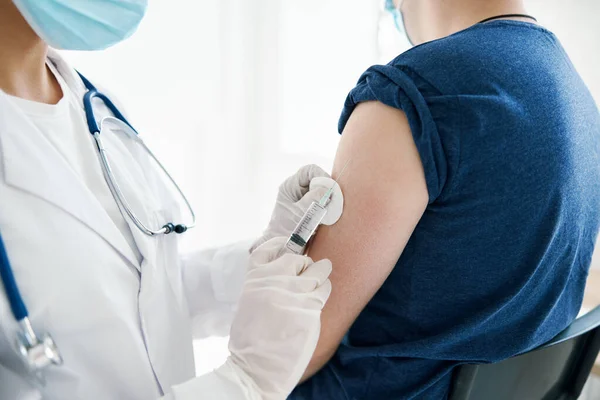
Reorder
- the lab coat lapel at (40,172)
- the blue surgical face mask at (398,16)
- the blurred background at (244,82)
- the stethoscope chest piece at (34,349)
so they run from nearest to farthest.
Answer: the stethoscope chest piece at (34,349) → the lab coat lapel at (40,172) → the blue surgical face mask at (398,16) → the blurred background at (244,82)

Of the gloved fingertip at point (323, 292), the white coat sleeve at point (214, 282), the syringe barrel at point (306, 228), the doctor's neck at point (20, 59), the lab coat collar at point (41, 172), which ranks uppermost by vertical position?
the doctor's neck at point (20, 59)

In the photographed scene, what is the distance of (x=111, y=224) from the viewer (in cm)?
85

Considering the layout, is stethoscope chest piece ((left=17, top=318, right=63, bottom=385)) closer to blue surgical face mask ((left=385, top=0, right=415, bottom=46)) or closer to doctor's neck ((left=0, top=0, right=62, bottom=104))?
doctor's neck ((left=0, top=0, right=62, bottom=104))

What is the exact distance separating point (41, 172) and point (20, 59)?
0.74 ft

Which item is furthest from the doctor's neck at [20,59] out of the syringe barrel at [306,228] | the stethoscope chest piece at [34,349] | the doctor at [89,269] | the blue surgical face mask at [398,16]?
the blue surgical face mask at [398,16]

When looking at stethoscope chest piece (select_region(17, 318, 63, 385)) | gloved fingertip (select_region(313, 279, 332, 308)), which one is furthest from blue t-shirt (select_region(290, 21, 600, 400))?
stethoscope chest piece (select_region(17, 318, 63, 385))

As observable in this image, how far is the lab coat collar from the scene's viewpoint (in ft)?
2.41

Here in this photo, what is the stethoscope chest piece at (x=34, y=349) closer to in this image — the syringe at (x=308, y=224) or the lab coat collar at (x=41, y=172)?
the lab coat collar at (x=41, y=172)

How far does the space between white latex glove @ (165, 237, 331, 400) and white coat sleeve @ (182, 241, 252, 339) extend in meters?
0.38

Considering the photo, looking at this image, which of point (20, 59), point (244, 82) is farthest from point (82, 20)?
point (244, 82)

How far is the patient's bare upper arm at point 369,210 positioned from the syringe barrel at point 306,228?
1.1 inches

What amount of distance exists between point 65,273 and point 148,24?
1.39 meters

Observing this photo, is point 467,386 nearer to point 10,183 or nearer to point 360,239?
point 360,239

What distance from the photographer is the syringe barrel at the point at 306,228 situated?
778 millimetres
